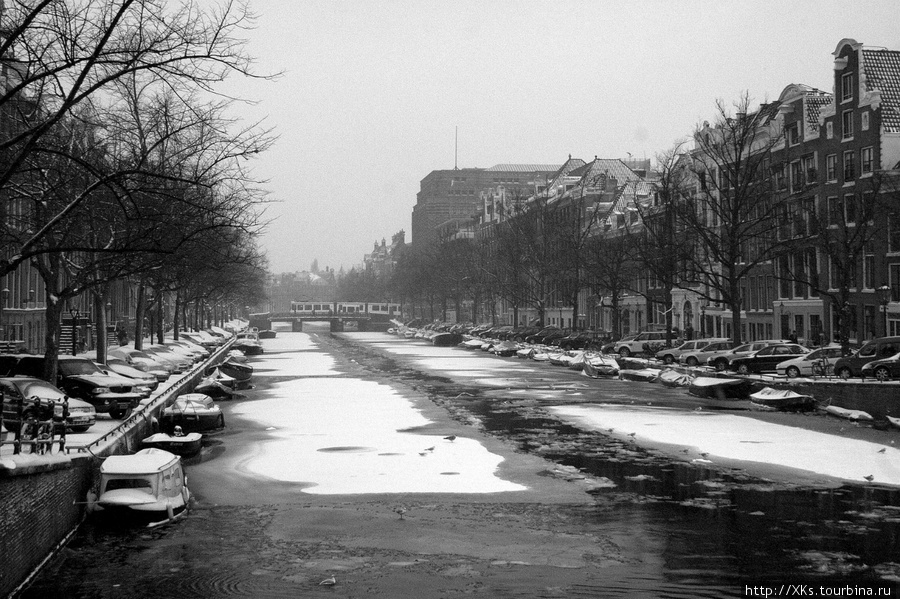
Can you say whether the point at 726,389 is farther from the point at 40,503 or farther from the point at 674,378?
the point at 40,503

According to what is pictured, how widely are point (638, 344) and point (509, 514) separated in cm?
5601

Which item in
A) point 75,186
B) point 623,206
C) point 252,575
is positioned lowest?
point 252,575

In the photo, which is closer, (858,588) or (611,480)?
(858,588)

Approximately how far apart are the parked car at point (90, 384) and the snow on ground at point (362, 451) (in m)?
5.12

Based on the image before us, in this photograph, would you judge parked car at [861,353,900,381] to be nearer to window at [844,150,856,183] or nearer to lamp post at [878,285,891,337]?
lamp post at [878,285,891,337]

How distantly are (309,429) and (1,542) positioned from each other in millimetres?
20404

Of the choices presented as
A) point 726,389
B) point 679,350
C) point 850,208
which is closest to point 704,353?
point 679,350

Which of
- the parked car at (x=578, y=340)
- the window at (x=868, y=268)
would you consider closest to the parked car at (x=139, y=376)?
the window at (x=868, y=268)

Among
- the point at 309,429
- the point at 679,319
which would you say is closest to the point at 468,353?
the point at 679,319

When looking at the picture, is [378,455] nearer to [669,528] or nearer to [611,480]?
[611,480]

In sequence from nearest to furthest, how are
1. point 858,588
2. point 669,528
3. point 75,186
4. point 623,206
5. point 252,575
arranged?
1. point 858,588
2. point 252,575
3. point 669,528
4. point 75,186
5. point 623,206

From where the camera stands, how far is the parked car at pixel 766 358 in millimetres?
54750

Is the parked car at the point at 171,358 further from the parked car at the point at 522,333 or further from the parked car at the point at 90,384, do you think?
the parked car at the point at 522,333

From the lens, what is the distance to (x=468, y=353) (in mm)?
97625
